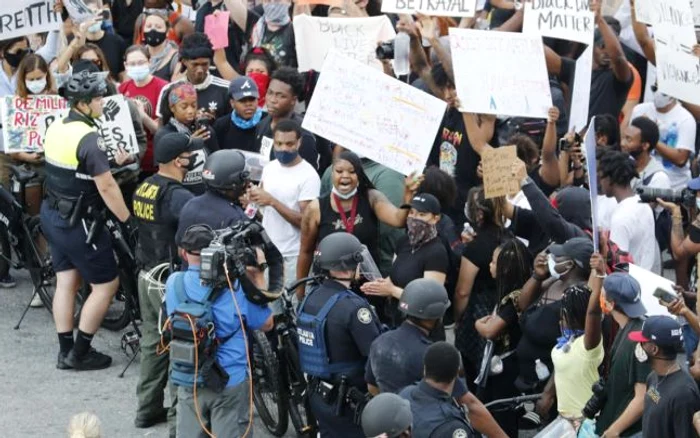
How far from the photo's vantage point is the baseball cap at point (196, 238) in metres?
8.58

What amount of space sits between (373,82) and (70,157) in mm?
2343

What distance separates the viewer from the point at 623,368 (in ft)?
26.3

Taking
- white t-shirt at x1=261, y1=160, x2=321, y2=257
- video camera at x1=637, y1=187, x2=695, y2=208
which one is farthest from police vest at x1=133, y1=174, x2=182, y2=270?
video camera at x1=637, y1=187, x2=695, y2=208

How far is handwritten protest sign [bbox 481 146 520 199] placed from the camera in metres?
9.54

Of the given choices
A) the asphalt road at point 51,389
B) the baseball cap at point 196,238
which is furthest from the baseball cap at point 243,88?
the baseball cap at point 196,238

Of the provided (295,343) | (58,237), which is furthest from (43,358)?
(295,343)

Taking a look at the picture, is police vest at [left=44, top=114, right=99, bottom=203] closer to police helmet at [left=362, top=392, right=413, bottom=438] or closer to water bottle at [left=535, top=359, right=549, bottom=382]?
water bottle at [left=535, top=359, right=549, bottom=382]

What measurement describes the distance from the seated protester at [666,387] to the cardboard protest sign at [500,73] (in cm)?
345

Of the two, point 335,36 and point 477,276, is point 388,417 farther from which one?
point 335,36

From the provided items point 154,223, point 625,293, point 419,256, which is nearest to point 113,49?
point 154,223

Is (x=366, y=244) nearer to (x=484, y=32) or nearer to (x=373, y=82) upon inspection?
(x=373, y=82)

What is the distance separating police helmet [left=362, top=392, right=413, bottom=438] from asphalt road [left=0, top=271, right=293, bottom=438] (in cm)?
314

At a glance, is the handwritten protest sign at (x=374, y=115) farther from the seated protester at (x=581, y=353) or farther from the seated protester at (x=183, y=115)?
the seated protester at (x=581, y=353)

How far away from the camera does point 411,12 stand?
39.8ft
